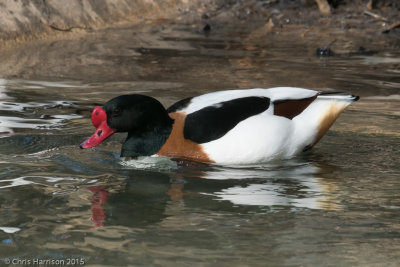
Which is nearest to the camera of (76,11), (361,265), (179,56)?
(361,265)

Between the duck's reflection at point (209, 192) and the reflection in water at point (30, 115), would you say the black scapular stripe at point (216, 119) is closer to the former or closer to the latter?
the duck's reflection at point (209, 192)

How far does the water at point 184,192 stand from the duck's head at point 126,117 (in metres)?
0.23

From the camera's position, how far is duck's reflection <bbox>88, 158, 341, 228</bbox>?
450cm

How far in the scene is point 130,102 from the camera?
228 inches

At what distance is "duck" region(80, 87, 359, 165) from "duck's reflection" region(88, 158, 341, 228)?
0.49ft

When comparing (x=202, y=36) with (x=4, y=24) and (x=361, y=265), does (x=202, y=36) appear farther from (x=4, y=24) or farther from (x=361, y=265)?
(x=361, y=265)

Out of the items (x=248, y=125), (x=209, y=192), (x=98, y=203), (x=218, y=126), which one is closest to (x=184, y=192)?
(x=209, y=192)

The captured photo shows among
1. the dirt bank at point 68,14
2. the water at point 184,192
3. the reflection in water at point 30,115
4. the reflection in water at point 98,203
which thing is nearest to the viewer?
the water at point 184,192

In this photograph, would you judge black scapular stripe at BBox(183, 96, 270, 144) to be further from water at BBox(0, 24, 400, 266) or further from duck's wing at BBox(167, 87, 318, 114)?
water at BBox(0, 24, 400, 266)

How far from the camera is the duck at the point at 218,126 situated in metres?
5.68

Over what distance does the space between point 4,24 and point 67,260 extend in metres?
7.24

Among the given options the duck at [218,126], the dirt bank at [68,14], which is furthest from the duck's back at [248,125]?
the dirt bank at [68,14]

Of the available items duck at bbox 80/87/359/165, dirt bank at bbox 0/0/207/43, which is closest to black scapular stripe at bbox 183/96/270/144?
duck at bbox 80/87/359/165

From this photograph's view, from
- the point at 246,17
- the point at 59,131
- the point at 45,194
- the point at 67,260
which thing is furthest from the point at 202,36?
the point at 67,260
